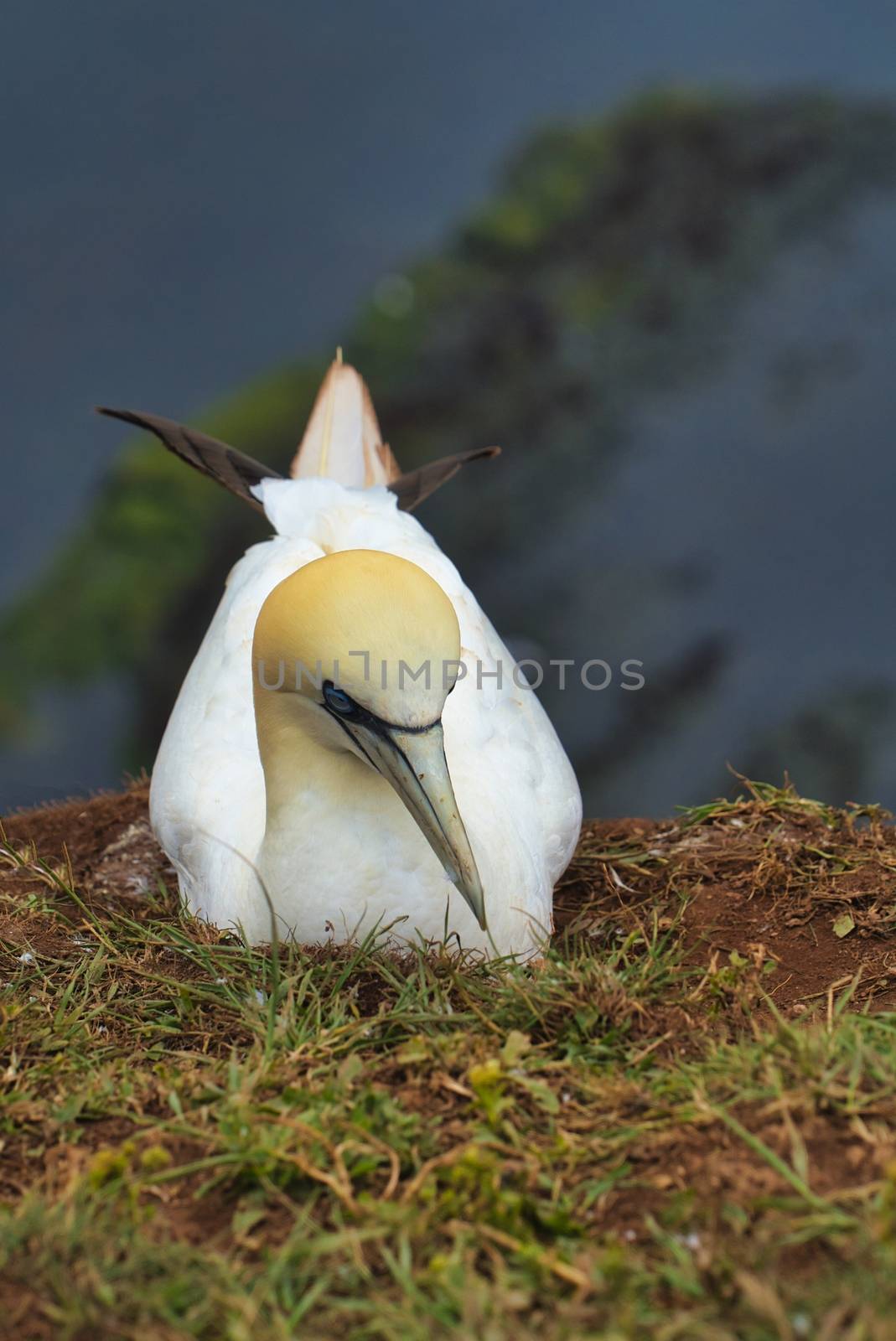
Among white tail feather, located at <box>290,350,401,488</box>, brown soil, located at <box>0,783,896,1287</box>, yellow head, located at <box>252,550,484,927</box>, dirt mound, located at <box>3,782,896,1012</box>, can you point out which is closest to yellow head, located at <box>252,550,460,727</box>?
yellow head, located at <box>252,550,484,927</box>

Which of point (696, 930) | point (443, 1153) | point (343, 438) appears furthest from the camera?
point (343, 438)

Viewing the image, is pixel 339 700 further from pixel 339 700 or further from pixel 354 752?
pixel 354 752

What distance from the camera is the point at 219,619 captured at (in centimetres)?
469

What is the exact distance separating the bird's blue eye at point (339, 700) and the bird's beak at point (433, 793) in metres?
0.06

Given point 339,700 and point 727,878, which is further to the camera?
point 727,878

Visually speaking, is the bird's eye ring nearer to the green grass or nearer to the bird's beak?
the bird's beak

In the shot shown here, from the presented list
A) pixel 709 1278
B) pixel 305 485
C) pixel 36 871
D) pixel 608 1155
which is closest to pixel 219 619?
pixel 305 485

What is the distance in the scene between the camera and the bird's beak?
Result: 9.88ft

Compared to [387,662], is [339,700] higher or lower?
lower

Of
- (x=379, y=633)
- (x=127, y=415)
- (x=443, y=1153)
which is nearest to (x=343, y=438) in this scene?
(x=127, y=415)

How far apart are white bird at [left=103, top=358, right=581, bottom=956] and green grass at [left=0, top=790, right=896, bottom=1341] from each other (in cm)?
21

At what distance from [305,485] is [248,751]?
1.17m

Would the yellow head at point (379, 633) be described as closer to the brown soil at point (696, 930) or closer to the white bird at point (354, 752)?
the white bird at point (354, 752)

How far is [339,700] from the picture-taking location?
10.1ft
